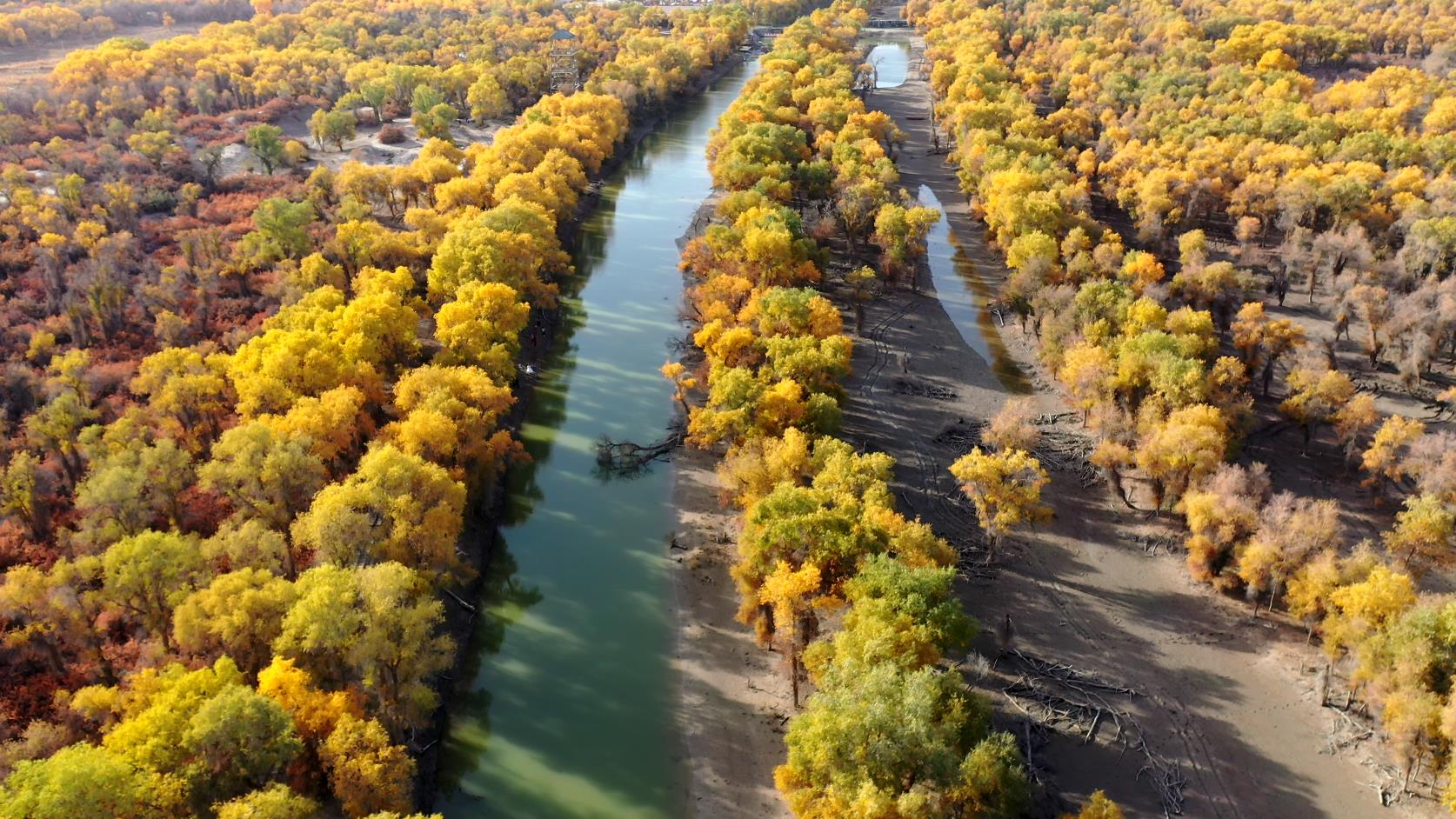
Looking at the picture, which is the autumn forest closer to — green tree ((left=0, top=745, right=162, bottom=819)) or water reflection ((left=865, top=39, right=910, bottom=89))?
green tree ((left=0, top=745, right=162, bottom=819))

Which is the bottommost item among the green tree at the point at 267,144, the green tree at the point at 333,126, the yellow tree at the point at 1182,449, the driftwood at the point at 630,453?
the driftwood at the point at 630,453

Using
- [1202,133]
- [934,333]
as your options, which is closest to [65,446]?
[934,333]

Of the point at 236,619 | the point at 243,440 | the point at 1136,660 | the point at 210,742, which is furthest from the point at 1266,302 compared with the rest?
the point at 210,742

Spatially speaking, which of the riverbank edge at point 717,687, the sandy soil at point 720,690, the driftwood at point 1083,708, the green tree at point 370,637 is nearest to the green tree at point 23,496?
the green tree at point 370,637

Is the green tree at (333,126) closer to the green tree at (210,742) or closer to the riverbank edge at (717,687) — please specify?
the riverbank edge at (717,687)

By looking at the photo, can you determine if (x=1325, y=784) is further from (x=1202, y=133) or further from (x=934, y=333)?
(x=1202, y=133)

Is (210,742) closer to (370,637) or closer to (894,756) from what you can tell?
(370,637)

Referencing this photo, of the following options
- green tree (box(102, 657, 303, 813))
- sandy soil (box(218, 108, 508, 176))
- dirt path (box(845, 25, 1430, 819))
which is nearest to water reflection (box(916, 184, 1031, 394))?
dirt path (box(845, 25, 1430, 819))
